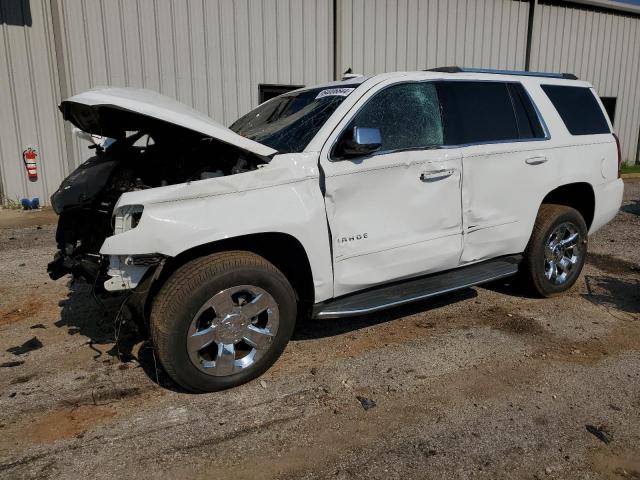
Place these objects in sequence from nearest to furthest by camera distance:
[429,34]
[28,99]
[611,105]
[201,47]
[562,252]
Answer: [562,252]
[28,99]
[201,47]
[429,34]
[611,105]

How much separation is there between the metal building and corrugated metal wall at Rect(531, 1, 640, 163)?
21.0 inches

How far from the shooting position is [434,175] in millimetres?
3775

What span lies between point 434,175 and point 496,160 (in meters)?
0.67

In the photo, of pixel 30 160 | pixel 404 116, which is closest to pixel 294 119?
pixel 404 116

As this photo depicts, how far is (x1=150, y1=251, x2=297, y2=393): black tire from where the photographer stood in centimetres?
296

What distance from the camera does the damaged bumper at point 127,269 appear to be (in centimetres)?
296

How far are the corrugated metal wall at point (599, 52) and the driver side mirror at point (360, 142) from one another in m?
12.1

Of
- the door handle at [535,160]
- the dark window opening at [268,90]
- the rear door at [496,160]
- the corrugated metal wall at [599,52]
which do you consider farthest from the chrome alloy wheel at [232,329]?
the corrugated metal wall at [599,52]

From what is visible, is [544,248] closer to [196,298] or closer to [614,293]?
[614,293]

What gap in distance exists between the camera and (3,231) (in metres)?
7.59

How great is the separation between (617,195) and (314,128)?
335 centimetres

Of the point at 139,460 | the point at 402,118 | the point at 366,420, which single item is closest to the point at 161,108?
the point at 402,118

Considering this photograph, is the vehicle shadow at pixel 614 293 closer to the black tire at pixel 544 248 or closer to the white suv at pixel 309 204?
the black tire at pixel 544 248

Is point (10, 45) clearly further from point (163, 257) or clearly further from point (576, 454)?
point (576, 454)
